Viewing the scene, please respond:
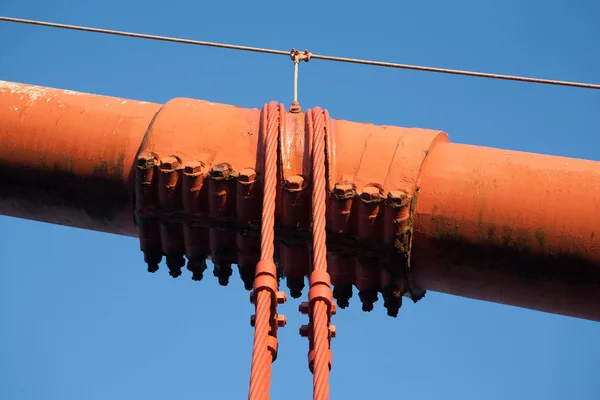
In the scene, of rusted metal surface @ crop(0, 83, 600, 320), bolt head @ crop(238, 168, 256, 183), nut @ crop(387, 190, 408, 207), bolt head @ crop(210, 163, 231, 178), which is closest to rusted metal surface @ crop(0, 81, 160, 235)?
rusted metal surface @ crop(0, 83, 600, 320)

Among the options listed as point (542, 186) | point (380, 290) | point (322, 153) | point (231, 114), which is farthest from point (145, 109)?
point (542, 186)

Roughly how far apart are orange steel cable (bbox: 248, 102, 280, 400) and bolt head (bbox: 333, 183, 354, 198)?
0.36m

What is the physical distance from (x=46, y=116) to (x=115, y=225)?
2.64ft

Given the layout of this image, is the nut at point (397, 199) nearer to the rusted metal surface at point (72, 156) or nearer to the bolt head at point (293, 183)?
the bolt head at point (293, 183)

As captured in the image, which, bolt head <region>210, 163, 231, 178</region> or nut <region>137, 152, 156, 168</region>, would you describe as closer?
bolt head <region>210, 163, 231, 178</region>

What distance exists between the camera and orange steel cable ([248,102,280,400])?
6.36 meters

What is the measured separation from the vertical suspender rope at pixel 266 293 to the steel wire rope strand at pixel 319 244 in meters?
0.23

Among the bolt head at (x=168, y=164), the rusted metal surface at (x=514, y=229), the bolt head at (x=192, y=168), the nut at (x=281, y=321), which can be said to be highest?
the bolt head at (x=168, y=164)

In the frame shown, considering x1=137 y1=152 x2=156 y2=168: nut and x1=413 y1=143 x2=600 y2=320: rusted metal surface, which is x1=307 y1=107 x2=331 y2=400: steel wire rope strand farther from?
x1=137 y1=152 x2=156 y2=168: nut

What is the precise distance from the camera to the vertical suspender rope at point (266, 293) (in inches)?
250

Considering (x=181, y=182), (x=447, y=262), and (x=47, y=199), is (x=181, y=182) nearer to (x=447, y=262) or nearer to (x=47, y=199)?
(x=47, y=199)

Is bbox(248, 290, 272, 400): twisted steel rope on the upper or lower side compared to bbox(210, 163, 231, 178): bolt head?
lower

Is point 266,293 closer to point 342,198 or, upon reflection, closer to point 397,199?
point 342,198

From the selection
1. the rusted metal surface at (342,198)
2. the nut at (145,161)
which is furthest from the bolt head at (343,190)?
the nut at (145,161)
